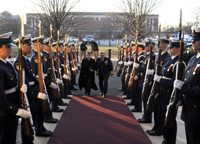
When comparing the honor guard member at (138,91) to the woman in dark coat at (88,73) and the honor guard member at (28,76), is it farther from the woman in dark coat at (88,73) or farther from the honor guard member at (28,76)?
the honor guard member at (28,76)

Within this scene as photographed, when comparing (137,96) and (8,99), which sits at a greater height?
(8,99)

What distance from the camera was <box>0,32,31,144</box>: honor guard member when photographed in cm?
349

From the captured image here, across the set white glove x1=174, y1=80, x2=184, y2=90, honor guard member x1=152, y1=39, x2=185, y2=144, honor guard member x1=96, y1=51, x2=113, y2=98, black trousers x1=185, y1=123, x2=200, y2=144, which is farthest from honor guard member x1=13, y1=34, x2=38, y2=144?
honor guard member x1=96, y1=51, x2=113, y2=98

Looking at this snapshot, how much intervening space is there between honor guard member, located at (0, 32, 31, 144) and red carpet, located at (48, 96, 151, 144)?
5.50 ft

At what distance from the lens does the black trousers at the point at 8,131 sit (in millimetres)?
3594

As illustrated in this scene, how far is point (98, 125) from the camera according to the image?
626 centimetres

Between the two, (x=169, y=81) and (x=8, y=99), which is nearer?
(x=8, y=99)

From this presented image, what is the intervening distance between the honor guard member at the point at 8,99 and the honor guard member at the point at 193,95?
8.05ft

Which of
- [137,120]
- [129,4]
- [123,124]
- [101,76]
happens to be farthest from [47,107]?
[129,4]

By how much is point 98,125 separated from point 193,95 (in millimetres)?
3314

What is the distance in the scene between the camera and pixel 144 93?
593cm

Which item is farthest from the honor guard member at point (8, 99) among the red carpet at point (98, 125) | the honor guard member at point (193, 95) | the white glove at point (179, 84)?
the honor guard member at point (193, 95)

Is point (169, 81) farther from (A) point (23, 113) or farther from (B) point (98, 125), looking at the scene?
(A) point (23, 113)

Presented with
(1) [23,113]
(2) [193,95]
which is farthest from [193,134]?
(1) [23,113]
